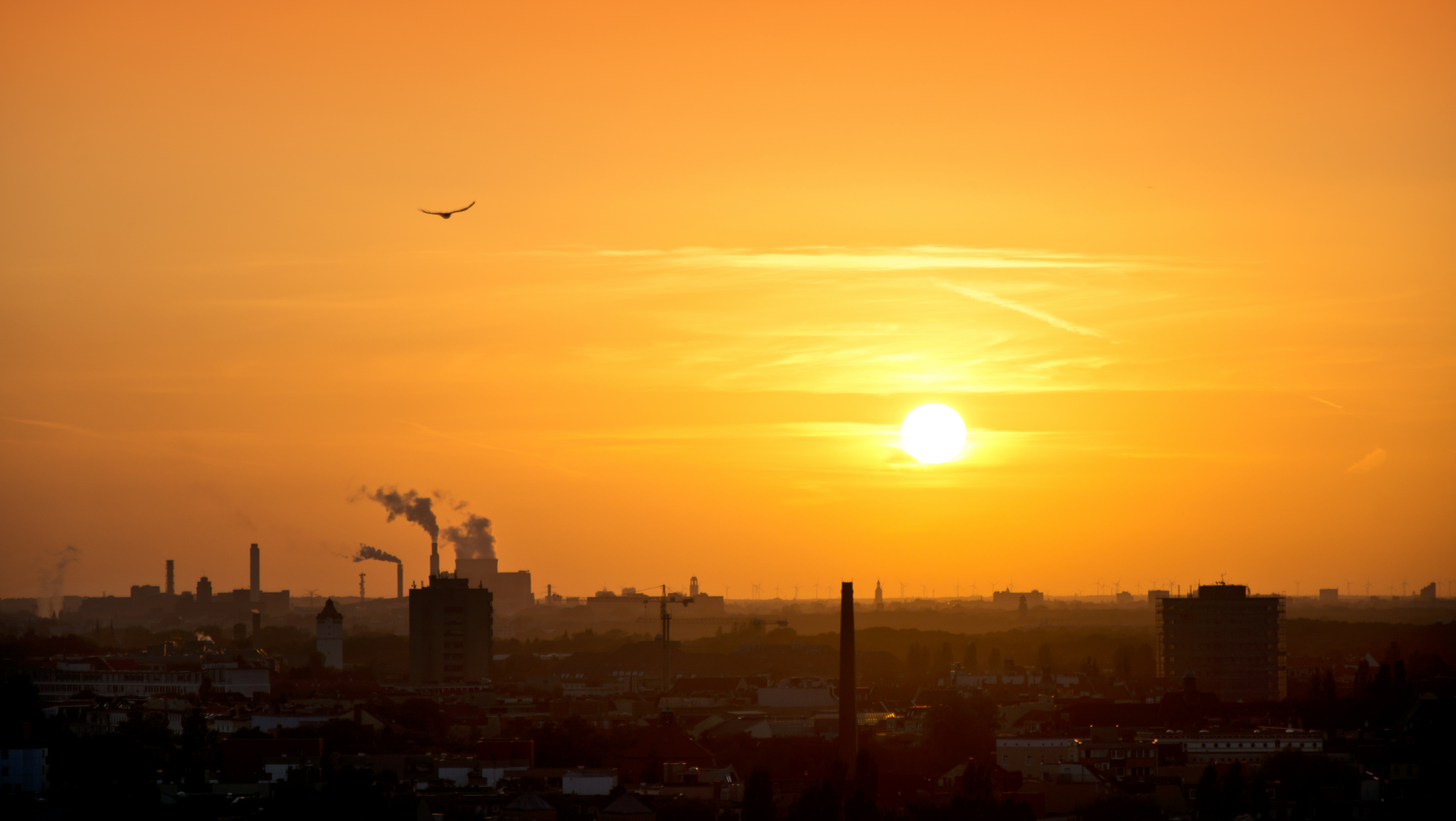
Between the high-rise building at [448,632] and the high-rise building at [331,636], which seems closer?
the high-rise building at [448,632]

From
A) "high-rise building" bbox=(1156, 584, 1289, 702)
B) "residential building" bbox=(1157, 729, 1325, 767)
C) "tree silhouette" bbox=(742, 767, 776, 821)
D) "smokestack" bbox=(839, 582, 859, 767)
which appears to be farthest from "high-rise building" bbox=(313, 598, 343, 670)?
"tree silhouette" bbox=(742, 767, 776, 821)

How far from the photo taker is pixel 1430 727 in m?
77.1

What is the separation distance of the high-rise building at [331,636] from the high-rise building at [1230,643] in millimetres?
61761

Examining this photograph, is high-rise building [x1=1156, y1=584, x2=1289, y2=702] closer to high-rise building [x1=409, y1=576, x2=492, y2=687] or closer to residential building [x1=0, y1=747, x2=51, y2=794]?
high-rise building [x1=409, y1=576, x2=492, y2=687]

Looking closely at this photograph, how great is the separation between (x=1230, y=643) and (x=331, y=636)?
6665cm

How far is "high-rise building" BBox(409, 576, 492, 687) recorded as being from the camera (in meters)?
136

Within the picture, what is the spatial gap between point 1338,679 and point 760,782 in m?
79.9

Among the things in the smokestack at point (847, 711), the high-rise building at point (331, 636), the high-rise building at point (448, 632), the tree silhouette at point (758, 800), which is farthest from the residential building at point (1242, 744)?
the high-rise building at point (331, 636)

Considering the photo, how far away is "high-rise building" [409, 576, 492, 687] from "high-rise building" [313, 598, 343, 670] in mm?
15595

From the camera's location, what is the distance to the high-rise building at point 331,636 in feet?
495

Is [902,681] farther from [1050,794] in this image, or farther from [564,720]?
[1050,794]

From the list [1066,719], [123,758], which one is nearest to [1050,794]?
[1066,719]

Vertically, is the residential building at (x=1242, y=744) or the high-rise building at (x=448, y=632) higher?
the high-rise building at (x=448, y=632)

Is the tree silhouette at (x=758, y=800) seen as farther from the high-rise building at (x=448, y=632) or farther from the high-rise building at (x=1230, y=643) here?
the high-rise building at (x=448, y=632)
